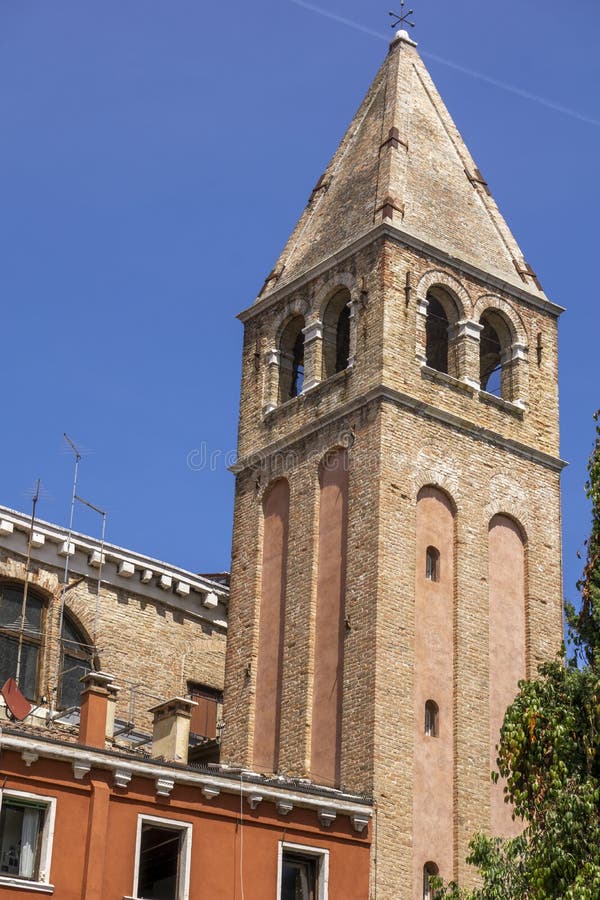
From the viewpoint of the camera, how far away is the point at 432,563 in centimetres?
3741

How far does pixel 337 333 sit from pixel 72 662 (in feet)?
31.6

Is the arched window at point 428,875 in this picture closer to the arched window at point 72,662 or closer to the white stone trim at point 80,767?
the white stone trim at point 80,767

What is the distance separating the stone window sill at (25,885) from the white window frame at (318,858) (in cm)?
449

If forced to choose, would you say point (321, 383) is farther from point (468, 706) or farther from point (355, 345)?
point (468, 706)

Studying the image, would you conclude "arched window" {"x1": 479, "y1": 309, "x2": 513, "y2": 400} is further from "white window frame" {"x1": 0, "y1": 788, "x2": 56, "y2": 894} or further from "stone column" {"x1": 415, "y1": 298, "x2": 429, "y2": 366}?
"white window frame" {"x1": 0, "y1": 788, "x2": 56, "y2": 894}

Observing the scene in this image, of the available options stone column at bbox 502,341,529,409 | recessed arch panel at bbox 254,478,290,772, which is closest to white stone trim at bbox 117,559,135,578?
recessed arch panel at bbox 254,478,290,772

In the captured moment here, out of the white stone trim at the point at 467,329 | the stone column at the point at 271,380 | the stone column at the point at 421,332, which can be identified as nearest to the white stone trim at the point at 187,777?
the stone column at the point at 421,332

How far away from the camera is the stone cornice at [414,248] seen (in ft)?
130

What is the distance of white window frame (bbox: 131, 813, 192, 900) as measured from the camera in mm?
29125

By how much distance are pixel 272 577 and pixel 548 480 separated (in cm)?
664

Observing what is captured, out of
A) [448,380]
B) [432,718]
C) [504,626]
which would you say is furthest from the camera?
[448,380]

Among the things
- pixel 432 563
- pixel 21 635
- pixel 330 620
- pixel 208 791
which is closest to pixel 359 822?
pixel 208 791

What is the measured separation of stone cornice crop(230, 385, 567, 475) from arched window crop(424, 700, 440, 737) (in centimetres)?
630

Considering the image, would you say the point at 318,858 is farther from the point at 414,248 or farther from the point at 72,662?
the point at 414,248
